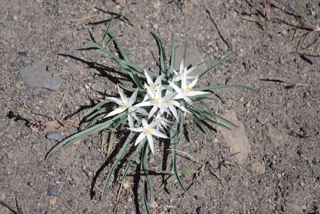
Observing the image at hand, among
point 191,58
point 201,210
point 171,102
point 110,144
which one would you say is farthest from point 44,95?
point 201,210

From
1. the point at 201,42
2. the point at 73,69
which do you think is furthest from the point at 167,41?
A: the point at 73,69

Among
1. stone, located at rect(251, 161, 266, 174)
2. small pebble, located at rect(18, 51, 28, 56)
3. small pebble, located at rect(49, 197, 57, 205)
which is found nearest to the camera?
small pebble, located at rect(49, 197, 57, 205)

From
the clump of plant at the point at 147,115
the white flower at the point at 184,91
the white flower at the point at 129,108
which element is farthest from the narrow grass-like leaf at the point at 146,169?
the white flower at the point at 184,91

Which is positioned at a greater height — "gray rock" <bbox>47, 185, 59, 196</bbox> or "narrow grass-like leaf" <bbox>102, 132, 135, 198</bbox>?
"narrow grass-like leaf" <bbox>102, 132, 135, 198</bbox>

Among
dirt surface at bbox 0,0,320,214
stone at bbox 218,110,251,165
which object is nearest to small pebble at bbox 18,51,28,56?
dirt surface at bbox 0,0,320,214

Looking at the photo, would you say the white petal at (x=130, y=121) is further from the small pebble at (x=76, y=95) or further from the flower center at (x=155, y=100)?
the small pebble at (x=76, y=95)

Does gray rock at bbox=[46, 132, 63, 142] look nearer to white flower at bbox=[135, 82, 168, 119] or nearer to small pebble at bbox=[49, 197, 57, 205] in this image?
small pebble at bbox=[49, 197, 57, 205]
